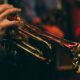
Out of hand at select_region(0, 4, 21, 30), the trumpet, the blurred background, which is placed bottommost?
the blurred background

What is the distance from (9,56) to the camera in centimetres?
110

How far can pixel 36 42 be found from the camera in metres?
0.99

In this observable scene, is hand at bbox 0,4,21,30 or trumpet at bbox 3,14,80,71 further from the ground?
hand at bbox 0,4,21,30

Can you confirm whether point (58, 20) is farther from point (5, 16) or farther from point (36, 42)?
point (5, 16)

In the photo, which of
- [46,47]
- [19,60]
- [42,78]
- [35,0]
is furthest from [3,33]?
[35,0]

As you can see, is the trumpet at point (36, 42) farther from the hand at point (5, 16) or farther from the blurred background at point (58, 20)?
the blurred background at point (58, 20)

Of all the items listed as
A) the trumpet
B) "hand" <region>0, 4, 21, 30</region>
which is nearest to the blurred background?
the trumpet

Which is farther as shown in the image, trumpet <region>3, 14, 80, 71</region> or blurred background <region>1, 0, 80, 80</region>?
blurred background <region>1, 0, 80, 80</region>

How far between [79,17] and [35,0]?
0.62 m

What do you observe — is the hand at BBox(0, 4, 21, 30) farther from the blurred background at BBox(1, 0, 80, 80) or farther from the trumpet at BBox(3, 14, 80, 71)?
the blurred background at BBox(1, 0, 80, 80)

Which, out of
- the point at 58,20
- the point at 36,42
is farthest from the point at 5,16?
the point at 58,20

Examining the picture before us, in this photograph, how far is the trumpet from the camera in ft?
3.07

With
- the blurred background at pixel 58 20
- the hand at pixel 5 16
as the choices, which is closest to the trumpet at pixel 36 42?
the hand at pixel 5 16

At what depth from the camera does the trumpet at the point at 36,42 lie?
3.07 ft
